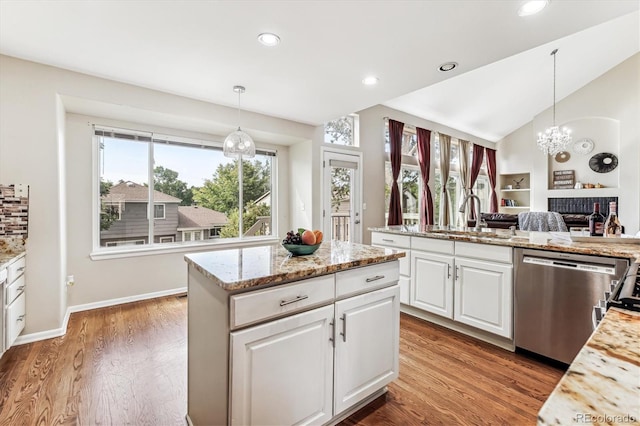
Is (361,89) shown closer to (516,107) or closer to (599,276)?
(599,276)

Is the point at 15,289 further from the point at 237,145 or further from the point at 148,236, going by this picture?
the point at 237,145

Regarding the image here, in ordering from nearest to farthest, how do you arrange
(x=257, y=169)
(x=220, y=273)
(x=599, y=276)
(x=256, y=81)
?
(x=220, y=273) < (x=599, y=276) < (x=256, y=81) < (x=257, y=169)

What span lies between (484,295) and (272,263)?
198 cm

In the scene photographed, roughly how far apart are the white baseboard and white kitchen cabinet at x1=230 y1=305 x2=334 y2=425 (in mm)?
2581

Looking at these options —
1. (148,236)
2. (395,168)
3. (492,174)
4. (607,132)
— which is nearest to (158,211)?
(148,236)

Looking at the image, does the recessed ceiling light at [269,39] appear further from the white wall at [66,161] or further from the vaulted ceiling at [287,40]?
the white wall at [66,161]

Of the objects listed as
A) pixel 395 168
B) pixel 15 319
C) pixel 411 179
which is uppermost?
pixel 395 168

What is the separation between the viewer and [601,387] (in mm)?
488

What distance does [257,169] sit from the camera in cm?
478

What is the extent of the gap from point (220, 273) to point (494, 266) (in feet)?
7.33

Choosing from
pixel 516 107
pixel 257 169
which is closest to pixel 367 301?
pixel 257 169

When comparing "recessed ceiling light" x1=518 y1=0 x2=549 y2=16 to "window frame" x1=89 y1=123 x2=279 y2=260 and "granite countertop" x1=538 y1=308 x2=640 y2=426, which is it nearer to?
"granite countertop" x1=538 y1=308 x2=640 y2=426

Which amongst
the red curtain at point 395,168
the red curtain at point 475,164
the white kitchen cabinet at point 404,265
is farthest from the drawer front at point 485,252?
the red curtain at point 475,164

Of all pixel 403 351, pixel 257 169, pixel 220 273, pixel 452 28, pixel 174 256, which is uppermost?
pixel 452 28
